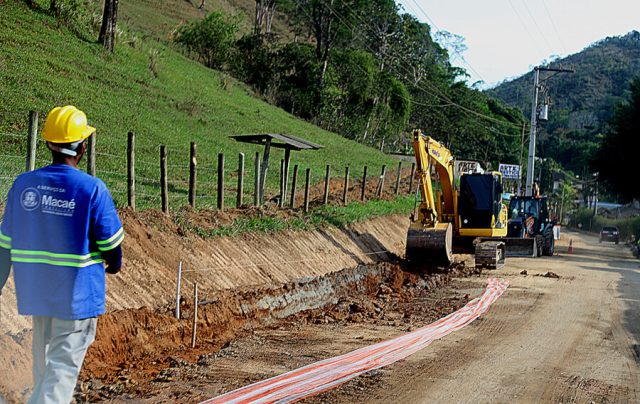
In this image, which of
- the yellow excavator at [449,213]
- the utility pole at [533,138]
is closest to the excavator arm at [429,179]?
the yellow excavator at [449,213]

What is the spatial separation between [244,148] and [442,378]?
78.8ft

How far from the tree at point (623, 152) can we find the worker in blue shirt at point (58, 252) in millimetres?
→ 46599

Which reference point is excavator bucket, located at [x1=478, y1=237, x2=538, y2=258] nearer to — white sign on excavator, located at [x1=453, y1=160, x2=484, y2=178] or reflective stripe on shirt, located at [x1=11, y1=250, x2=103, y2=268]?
white sign on excavator, located at [x1=453, y1=160, x2=484, y2=178]

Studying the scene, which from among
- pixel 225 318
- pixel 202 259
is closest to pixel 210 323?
pixel 225 318

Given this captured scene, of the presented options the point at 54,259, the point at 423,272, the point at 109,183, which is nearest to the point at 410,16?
the point at 423,272

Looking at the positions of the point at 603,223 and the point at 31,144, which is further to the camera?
the point at 603,223

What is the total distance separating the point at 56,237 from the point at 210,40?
50714 mm

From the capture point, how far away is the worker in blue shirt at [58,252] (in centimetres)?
538

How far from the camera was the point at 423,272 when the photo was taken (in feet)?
76.0

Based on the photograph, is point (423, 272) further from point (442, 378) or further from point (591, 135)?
point (591, 135)

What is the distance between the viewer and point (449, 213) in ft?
82.1

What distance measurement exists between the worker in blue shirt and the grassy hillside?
827 cm

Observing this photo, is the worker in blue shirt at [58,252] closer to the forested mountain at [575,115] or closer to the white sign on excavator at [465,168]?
the white sign on excavator at [465,168]

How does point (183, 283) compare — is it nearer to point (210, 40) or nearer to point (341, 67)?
point (210, 40)
